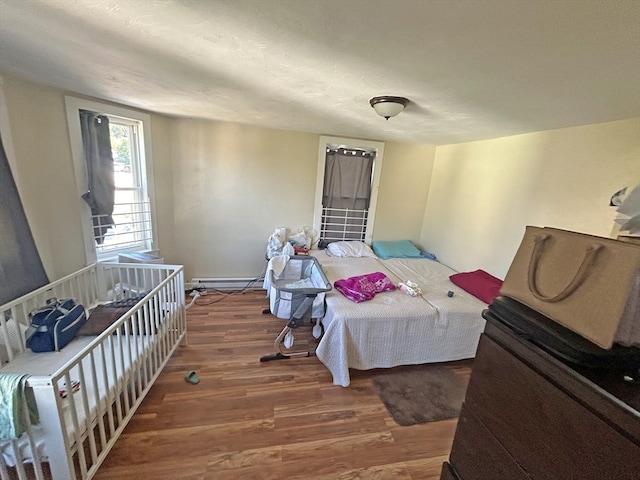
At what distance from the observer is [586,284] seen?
63 centimetres

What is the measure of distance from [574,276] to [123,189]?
3447 mm

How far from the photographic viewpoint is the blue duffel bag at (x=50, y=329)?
1592mm

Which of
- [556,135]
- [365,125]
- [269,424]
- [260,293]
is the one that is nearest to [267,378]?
[269,424]

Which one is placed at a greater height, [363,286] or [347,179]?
[347,179]

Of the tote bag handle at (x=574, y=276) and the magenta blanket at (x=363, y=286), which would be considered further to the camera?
the magenta blanket at (x=363, y=286)

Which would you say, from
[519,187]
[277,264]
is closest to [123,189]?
[277,264]

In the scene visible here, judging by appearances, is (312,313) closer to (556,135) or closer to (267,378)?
(267,378)

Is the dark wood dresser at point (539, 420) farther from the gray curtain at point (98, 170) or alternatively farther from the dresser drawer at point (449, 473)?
the gray curtain at point (98, 170)

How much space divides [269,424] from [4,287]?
193cm

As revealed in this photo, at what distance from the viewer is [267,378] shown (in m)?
2.07

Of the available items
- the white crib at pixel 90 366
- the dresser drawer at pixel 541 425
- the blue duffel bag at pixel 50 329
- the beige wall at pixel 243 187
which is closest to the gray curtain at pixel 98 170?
the white crib at pixel 90 366

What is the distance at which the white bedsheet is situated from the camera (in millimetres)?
2047

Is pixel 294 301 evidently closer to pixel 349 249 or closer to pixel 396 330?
pixel 396 330

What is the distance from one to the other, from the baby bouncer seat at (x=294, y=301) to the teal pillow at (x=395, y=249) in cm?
128
